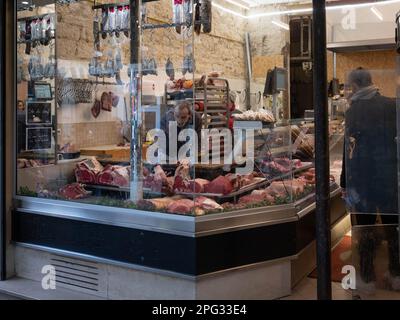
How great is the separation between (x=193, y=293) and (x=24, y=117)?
235 centimetres

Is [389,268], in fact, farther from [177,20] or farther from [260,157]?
[177,20]

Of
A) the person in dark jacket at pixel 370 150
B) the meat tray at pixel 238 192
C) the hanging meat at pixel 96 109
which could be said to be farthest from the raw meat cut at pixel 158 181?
the person in dark jacket at pixel 370 150

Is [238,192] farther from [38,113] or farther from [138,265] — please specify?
[38,113]

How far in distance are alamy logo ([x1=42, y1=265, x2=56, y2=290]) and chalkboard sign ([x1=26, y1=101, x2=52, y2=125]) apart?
1366mm

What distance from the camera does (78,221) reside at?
13.5ft

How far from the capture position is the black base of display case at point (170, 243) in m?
3.59

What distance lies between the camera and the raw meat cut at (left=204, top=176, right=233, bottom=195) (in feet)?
13.0

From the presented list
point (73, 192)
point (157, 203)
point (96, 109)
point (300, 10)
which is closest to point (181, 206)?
point (157, 203)

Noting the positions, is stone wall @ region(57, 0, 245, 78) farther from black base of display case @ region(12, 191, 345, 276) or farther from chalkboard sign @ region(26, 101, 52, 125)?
black base of display case @ region(12, 191, 345, 276)

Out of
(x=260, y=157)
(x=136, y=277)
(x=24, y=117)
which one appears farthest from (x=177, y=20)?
(x=136, y=277)

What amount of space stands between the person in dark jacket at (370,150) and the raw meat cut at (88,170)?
2242mm

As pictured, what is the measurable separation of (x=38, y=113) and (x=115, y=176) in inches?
40.7

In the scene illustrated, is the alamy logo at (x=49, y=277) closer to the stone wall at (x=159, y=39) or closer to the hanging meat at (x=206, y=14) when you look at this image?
the stone wall at (x=159, y=39)

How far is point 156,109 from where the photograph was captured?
423 centimetres
